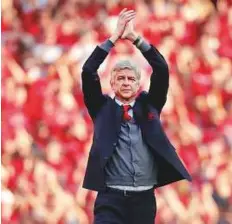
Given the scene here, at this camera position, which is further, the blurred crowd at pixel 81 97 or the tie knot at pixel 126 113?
the blurred crowd at pixel 81 97

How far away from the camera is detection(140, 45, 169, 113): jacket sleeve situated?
428 cm

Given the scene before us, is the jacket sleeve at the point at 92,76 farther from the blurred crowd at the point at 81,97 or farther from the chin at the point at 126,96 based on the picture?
the blurred crowd at the point at 81,97

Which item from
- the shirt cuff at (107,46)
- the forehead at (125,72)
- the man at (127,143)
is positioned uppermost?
the shirt cuff at (107,46)

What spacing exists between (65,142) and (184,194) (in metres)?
0.84

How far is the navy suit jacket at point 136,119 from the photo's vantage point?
165 inches

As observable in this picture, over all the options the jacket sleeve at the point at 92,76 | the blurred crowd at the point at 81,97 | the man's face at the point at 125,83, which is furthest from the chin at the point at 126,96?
the blurred crowd at the point at 81,97

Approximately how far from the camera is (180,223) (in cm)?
619

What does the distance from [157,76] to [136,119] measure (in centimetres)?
22

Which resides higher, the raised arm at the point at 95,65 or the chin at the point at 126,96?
the raised arm at the point at 95,65

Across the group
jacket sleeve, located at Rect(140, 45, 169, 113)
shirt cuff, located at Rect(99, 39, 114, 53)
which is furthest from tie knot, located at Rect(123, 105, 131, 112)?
shirt cuff, located at Rect(99, 39, 114, 53)

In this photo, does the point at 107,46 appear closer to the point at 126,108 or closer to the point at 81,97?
the point at 126,108

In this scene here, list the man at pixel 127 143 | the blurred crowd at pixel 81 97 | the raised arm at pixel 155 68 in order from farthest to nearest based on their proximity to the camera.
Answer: the blurred crowd at pixel 81 97, the raised arm at pixel 155 68, the man at pixel 127 143

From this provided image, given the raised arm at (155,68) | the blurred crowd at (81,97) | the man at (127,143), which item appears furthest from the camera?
the blurred crowd at (81,97)

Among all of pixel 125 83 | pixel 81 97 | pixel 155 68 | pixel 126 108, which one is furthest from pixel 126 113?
pixel 81 97
